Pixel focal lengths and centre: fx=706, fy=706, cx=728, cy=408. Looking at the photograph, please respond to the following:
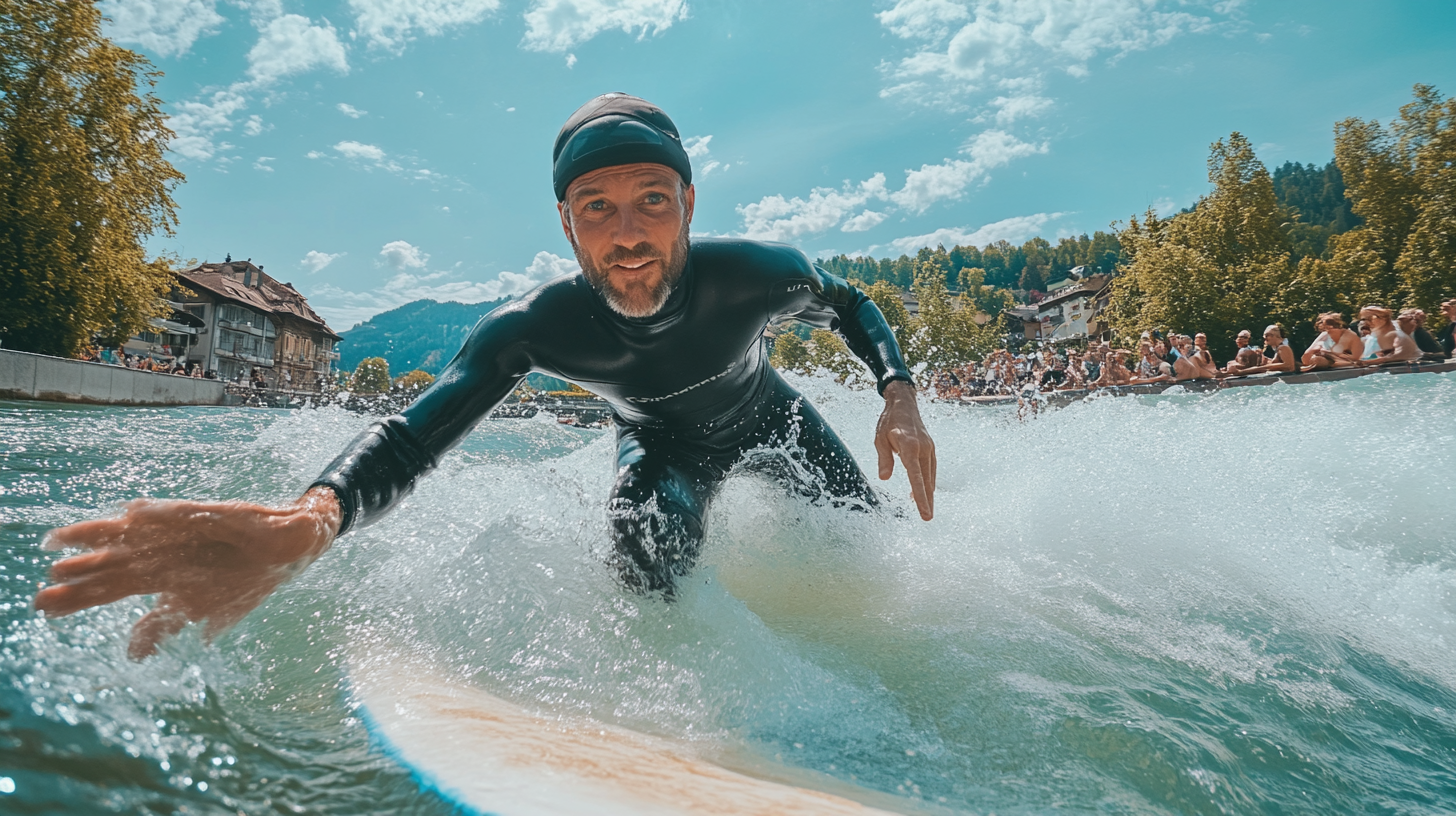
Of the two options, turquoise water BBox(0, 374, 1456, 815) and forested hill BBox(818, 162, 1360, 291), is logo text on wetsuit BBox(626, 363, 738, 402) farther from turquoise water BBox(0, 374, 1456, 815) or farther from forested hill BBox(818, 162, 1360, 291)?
forested hill BBox(818, 162, 1360, 291)

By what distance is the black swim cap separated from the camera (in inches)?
95.7

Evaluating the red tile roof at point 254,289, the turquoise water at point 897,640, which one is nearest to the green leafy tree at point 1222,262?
the turquoise water at point 897,640

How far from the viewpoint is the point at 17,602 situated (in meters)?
1.38

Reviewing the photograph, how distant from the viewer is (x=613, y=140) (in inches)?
96.0

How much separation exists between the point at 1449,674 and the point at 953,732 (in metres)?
1.62

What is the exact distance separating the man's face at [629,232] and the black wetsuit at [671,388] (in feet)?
0.35

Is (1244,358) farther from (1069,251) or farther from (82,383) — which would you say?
(1069,251)

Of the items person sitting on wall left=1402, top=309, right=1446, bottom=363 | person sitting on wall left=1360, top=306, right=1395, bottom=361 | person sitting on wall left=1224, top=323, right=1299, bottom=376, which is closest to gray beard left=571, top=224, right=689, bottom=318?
person sitting on wall left=1360, top=306, right=1395, bottom=361

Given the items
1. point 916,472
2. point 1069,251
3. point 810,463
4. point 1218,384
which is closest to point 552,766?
point 916,472

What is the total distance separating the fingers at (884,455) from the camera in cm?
249

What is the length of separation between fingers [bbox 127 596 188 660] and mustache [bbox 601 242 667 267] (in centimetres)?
157

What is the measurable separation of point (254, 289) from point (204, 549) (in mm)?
89932

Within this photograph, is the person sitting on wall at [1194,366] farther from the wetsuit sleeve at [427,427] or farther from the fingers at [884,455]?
the wetsuit sleeve at [427,427]

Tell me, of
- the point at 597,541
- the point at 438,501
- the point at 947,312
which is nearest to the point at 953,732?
the point at 597,541
